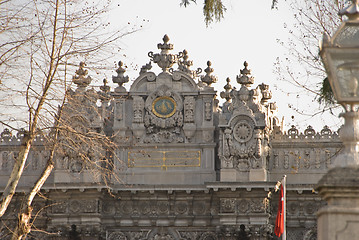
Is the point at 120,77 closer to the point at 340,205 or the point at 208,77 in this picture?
the point at 208,77

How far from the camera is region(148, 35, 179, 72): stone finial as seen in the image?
39.7 m

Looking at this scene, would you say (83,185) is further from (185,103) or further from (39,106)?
(39,106)

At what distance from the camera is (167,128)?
39.8m

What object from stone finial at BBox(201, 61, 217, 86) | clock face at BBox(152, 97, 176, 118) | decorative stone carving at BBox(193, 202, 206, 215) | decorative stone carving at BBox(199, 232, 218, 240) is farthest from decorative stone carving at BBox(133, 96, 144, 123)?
decorative stone carving at BBox(199, 232, 218, 240)

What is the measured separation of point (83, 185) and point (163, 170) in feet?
11.1

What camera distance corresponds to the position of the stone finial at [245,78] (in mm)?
39438

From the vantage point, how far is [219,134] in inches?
1560

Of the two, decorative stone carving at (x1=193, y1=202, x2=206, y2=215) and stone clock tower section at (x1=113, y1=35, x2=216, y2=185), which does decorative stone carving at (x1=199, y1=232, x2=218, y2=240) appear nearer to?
decorative stone carving at (x1=193, y1=202, x2=206, y2=215)

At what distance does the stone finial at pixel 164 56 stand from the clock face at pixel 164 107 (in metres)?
1.37

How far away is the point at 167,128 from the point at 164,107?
88 cm

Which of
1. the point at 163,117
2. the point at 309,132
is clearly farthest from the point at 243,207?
the point at 163,117

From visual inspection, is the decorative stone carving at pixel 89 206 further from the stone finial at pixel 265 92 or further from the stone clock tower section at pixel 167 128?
the stone finial at pixel 265 92

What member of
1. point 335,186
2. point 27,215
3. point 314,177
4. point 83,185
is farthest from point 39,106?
point 314,177

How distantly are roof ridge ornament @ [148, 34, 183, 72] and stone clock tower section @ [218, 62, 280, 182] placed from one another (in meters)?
2.80
